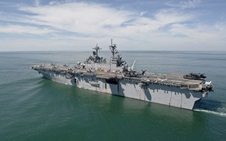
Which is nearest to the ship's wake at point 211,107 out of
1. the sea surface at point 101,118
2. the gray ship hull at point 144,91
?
the sea surface at point 101,118

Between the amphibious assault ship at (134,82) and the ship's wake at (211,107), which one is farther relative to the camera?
the amphibious assault ship at (134,82)

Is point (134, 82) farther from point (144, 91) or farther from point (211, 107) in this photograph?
point (211, 107)

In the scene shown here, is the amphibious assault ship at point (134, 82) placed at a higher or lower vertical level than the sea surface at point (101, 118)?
higher

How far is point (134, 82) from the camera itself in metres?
36.6

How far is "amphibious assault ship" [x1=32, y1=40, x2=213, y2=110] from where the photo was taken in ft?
104

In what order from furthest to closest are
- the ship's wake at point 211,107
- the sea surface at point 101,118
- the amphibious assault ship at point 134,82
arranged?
the amphibious assault ship at point 134,82
the ship's wake at point 211,107
the sea surface at point 101,118

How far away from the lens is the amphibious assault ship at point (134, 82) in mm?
31641

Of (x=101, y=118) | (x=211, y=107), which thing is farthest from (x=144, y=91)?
(x=211, y=107)

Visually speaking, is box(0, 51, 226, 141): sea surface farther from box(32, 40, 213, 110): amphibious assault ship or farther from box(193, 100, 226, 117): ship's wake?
box(32, 40, 213, 110): amphibious assault ship

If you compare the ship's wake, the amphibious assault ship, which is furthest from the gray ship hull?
the ship's wake

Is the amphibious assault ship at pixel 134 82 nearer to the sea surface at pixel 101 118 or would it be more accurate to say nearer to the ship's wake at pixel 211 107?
the sea surface at pixel 101 118

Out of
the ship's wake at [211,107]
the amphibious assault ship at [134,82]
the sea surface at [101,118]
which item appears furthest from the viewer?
the amphibious assault ship at [134,82]

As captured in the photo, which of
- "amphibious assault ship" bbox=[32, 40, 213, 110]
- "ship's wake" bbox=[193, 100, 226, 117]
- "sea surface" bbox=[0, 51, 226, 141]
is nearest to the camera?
"sea surface" bbox=[0, 51, 226, 141]

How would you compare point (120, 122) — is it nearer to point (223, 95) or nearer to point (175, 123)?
point (175, 123)
